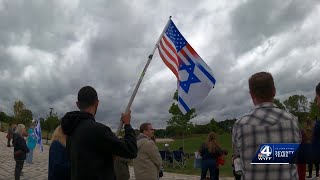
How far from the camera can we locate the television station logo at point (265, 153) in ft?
9.06

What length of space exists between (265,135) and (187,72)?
489 centimetres

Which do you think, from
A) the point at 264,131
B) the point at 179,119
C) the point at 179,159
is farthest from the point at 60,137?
the point at 179,119

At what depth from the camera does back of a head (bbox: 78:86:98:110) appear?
3920 mm

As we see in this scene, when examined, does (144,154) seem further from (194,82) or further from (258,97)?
(258,97)

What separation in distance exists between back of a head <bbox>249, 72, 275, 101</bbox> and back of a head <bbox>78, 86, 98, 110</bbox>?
1.59m

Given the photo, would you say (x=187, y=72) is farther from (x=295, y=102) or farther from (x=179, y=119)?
(x=295, y=102)

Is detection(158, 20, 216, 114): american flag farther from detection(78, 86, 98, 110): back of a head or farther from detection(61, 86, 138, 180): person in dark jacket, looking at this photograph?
detection(61, 86, 138, 180): person in dark jacket

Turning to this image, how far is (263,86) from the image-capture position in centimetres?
298

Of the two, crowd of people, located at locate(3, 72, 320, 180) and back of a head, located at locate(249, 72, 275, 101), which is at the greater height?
back of a head, located at locate(249, 72, 275, 101)

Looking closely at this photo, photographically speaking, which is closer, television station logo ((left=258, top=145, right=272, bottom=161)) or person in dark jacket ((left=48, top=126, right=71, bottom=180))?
television station logo ((left=258, top=145, right=272, bottom=161))

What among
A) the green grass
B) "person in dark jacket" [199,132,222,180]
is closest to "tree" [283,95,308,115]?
the green grass

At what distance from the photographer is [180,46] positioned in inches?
313

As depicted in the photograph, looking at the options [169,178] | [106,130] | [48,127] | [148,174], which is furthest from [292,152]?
[48,127]

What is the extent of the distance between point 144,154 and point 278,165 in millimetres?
4671
